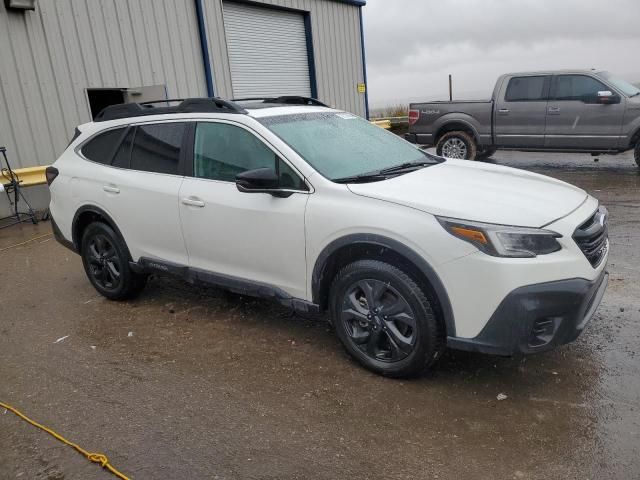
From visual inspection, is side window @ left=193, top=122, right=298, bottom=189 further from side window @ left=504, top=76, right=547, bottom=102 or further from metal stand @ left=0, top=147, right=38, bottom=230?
side window @ left=504, top=76, right=547, bottom=102

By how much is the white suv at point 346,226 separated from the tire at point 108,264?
0.02m

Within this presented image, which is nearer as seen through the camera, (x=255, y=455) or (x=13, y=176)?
(x=255, y=455)

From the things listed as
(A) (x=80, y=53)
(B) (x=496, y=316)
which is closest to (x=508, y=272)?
(B) (x=496, y=316)

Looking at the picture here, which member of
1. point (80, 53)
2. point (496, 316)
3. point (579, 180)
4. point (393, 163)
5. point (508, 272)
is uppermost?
point (80, 53)

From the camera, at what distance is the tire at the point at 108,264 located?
462 cm

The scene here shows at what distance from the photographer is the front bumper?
270 centimetres

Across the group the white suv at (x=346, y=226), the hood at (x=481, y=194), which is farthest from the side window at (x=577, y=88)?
the hood at (x=481, y=194)

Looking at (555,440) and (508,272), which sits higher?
(508,272)

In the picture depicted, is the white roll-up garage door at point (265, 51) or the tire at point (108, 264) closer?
the tire at point (108, 264)

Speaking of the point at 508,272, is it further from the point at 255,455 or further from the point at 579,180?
the point at 579,180

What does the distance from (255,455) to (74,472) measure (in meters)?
0.90

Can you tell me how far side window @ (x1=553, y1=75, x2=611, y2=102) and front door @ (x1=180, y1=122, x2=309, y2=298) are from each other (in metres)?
8.24

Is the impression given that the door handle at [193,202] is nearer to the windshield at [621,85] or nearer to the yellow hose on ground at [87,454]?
the yellow hose on ground at [87,454]

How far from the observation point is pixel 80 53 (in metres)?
9.37
